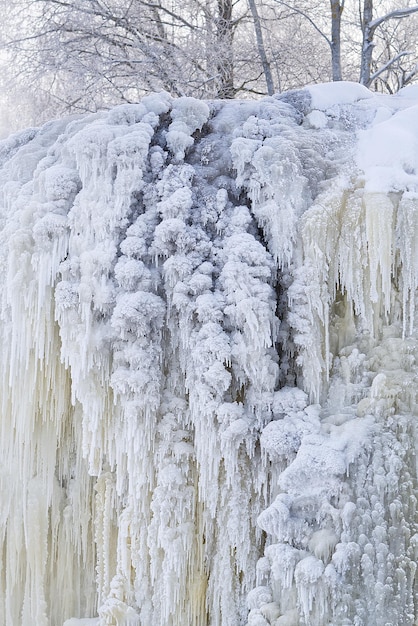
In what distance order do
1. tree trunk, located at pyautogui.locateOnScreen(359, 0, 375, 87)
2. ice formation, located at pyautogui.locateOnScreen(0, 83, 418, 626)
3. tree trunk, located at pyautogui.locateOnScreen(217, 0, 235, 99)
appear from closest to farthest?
1. ice formation, located at pyautogui.locateOnScreen(0, 83, 418, 626)
2. tree trunk, located at pyautogui.locateOnScreen(359, 0, 375, 87)
3. tree trunk, located at pyautogui.locateOnScreen(217, 0, 235, 99)

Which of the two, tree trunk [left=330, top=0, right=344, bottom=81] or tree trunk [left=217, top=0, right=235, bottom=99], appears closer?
tree trunk [left=330, top=0, right=344, bottom=81]

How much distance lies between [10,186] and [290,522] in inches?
102

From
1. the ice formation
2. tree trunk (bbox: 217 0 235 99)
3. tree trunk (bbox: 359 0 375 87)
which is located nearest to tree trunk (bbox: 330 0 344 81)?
tree trunk (bbox: 359 0 375 87)

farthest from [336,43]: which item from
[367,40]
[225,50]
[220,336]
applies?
[220,336]

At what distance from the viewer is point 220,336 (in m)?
3.40

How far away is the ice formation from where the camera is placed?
316cm

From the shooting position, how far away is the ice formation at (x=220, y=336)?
124 inches

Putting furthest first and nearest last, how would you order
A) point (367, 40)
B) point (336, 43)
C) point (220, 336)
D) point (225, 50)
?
point (225, 50) < point (336, 43) < point (367, 40) < point (220, 336)

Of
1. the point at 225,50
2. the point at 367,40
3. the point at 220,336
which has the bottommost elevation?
the point at 220,336

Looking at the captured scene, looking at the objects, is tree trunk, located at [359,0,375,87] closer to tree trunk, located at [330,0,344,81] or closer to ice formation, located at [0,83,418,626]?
tree trunk, located at [330,0,344,81]

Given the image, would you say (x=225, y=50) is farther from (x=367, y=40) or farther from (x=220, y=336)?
(x=220, y=336)

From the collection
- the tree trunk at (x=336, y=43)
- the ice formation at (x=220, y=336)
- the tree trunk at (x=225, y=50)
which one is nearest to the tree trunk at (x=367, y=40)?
the tree trunk at (x=336, y=43)

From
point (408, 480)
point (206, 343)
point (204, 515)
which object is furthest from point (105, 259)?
point (408, 480)

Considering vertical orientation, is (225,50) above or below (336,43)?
→ above
